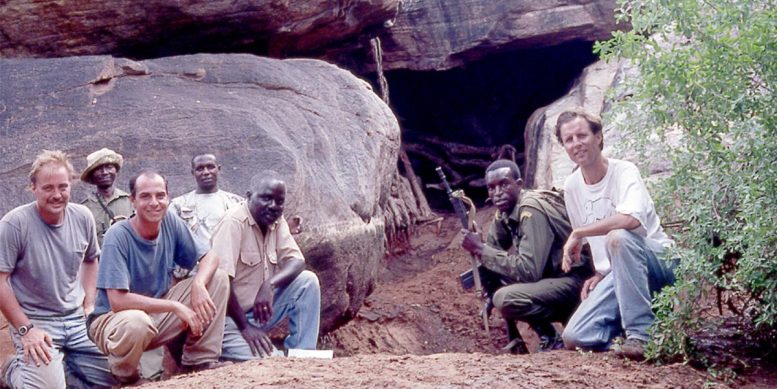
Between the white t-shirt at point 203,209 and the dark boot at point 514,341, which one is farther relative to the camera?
the dark boot at point 514,341

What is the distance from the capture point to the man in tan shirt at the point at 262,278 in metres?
5.81

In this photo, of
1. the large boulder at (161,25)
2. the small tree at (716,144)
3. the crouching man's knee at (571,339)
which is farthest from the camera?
the large boulder at (161,25)

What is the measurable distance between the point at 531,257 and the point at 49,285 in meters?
2.89

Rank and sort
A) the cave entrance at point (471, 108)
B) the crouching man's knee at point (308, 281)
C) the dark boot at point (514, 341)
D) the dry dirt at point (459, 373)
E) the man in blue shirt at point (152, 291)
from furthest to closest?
the cave entrance at point (471, 108) < the dark boot at point (514, 341) < the crouching man's knee at point (308, 281) < the man in blue shirt at point (152, 291) < the dry dirt at point (459, 373)

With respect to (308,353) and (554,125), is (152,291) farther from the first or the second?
(554,125)

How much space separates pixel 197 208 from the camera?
6453 millimetres

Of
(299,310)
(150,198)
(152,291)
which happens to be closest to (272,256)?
(299,310)

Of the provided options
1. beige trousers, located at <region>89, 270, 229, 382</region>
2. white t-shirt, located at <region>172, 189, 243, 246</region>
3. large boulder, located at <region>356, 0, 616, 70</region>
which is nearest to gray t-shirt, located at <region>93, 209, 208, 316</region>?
beige trousers, located at <region>89, 270, 229, 382</region>

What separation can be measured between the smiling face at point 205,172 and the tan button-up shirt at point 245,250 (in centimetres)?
57

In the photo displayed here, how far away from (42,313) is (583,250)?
3268mm

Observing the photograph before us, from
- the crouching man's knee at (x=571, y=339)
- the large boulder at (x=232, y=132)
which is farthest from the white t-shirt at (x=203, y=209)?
the crouching man's knee at (x=571, y=339)

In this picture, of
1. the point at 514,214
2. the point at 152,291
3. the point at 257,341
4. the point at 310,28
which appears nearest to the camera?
the point at 152,291

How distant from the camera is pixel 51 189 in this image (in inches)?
209

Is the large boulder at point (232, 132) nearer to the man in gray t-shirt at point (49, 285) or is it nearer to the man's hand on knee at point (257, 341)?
the man's hand on knee at point (257, 341)
